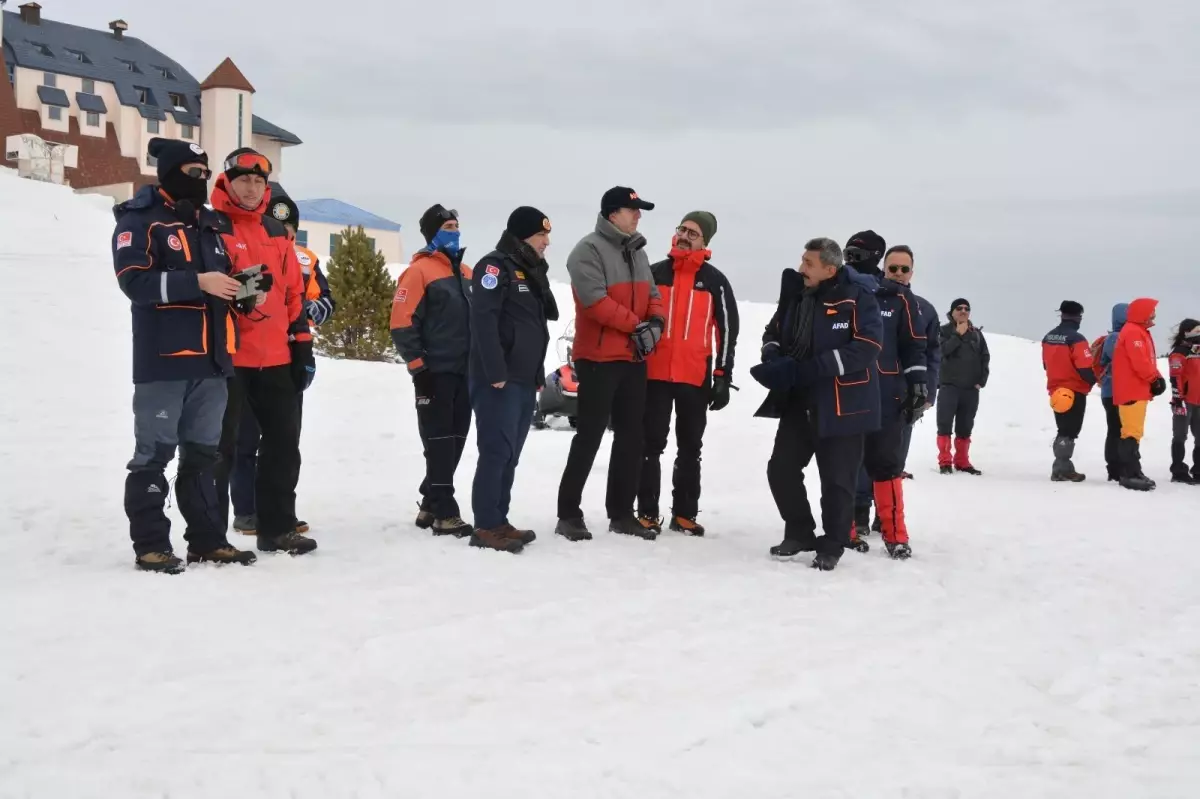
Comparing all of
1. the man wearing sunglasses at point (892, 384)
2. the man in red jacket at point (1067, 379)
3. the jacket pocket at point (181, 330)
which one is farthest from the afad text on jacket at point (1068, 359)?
the jacket pocket at point (181, 330)

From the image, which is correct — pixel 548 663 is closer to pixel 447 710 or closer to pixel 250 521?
pixel 447 710

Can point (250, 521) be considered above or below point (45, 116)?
below

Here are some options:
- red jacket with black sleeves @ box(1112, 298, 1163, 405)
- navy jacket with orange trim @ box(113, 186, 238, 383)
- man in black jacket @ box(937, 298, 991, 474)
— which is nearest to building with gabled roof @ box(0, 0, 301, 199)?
man in black jacket @ box(937, 298, 991, 474)

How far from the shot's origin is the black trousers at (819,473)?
20.7ft

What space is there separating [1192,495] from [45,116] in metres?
52.0

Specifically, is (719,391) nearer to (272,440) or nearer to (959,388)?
(272,440)

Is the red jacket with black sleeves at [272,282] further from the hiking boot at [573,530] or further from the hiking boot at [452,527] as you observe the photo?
the hiking boot at [573,530]

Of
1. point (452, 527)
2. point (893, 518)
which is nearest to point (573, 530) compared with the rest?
point (452, 527)

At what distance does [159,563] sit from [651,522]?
3141 mm

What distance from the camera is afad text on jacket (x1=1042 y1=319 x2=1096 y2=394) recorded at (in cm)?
1205

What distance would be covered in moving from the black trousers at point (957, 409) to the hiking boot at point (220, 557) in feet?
29.6

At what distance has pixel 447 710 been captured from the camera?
360 centimetres

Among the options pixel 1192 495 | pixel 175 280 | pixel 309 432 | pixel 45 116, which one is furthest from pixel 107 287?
pixel 45 116

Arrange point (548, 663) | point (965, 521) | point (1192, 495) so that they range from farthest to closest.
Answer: point (1192, 495), point (965, 521), point (548, 663)
